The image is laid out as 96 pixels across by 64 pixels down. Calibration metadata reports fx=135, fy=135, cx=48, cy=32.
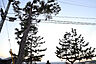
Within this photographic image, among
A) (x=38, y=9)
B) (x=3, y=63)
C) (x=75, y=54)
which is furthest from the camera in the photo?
(x=75, y=54)

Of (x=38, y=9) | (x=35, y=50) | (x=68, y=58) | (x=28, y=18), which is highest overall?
(x=38, y=9)

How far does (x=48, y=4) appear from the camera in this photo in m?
18.3

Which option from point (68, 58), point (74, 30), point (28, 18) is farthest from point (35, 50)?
point (28, 18)

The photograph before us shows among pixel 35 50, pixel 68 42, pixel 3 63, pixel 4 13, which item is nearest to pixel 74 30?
pixel 68 42

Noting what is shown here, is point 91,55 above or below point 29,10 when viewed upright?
below

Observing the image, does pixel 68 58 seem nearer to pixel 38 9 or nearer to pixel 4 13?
pixel 38 9

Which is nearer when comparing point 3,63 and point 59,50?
point 3,63

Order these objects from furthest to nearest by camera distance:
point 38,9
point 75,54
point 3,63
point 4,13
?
point 75,54 → point 3,63 → point 38,9 → point 4,13

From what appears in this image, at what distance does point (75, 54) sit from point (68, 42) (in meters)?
4.09

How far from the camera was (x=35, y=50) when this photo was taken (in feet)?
134

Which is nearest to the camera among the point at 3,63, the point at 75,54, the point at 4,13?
the point at 4,13

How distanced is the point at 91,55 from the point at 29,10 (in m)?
28.5

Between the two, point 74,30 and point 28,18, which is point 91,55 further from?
point 28,18

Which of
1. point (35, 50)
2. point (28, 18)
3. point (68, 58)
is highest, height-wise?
point (28, 18)
